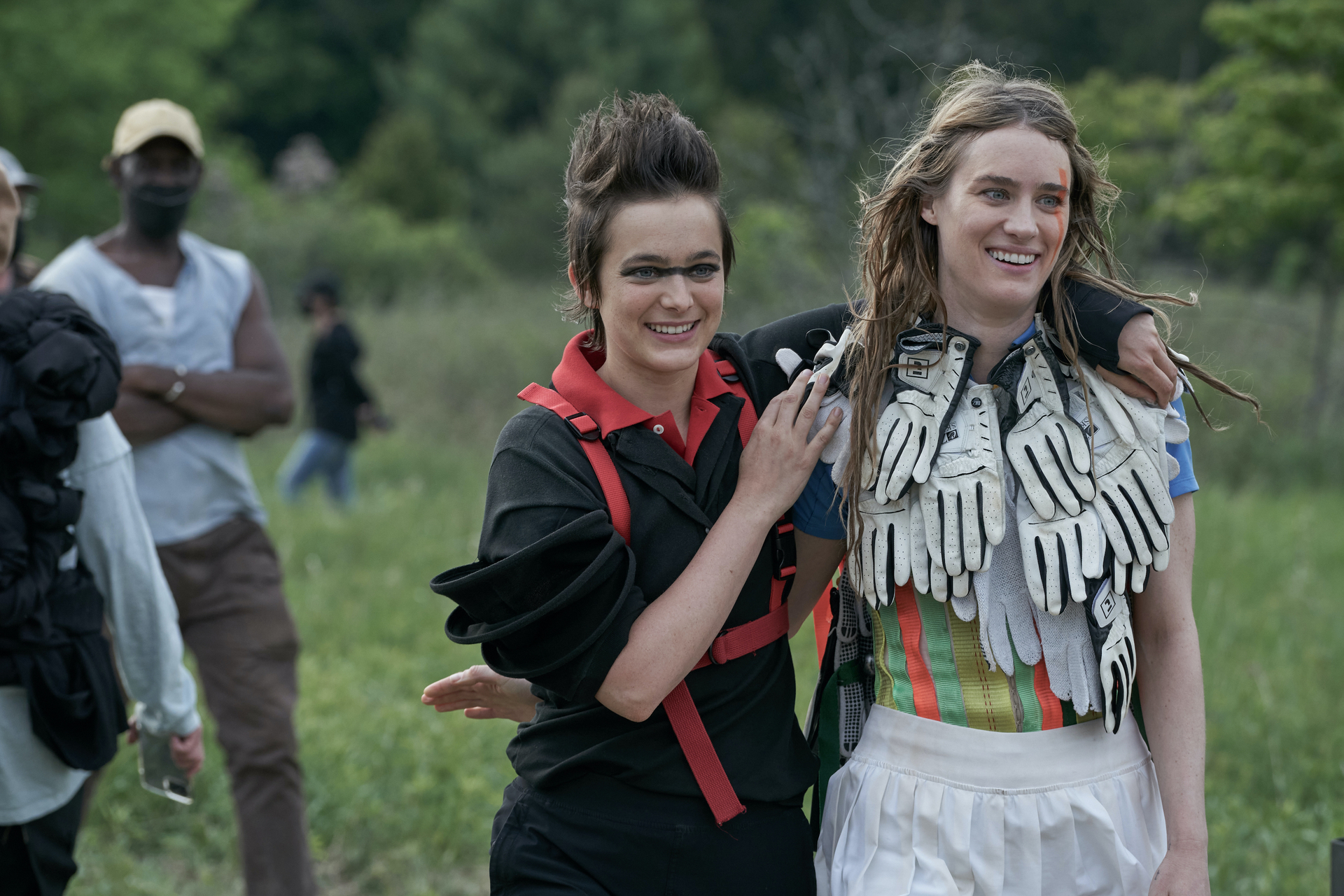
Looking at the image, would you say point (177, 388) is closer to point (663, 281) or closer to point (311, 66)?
point (663, 281)

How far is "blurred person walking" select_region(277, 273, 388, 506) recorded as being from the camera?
9906mm

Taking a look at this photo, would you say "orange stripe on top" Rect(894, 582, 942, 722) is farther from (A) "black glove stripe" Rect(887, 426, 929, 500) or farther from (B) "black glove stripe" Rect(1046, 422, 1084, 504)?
(B) "black glove stripe" Rect(1046, 422, 1084, 504)

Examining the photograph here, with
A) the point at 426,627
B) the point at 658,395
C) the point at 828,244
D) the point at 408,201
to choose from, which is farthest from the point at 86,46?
the point at 658,395

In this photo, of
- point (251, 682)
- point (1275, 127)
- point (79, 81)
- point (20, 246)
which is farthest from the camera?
point (79, 81)

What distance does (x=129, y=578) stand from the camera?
2748mm

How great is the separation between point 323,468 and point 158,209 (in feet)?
20.0

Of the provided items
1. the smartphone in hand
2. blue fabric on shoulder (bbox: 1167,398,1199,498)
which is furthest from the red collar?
the smartphone in hand

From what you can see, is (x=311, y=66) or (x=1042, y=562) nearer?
(x=1042, y=562)

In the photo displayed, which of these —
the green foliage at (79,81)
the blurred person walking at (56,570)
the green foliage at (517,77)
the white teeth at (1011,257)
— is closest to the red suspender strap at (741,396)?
the white teeth at (1011,257)

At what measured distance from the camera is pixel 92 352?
101 inches

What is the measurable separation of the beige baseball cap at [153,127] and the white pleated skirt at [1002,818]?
3.12 m

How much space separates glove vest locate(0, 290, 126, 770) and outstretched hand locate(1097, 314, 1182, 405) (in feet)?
6.49

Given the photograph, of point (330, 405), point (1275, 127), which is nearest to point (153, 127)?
point (330, 405)

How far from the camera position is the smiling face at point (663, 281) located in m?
2.16
